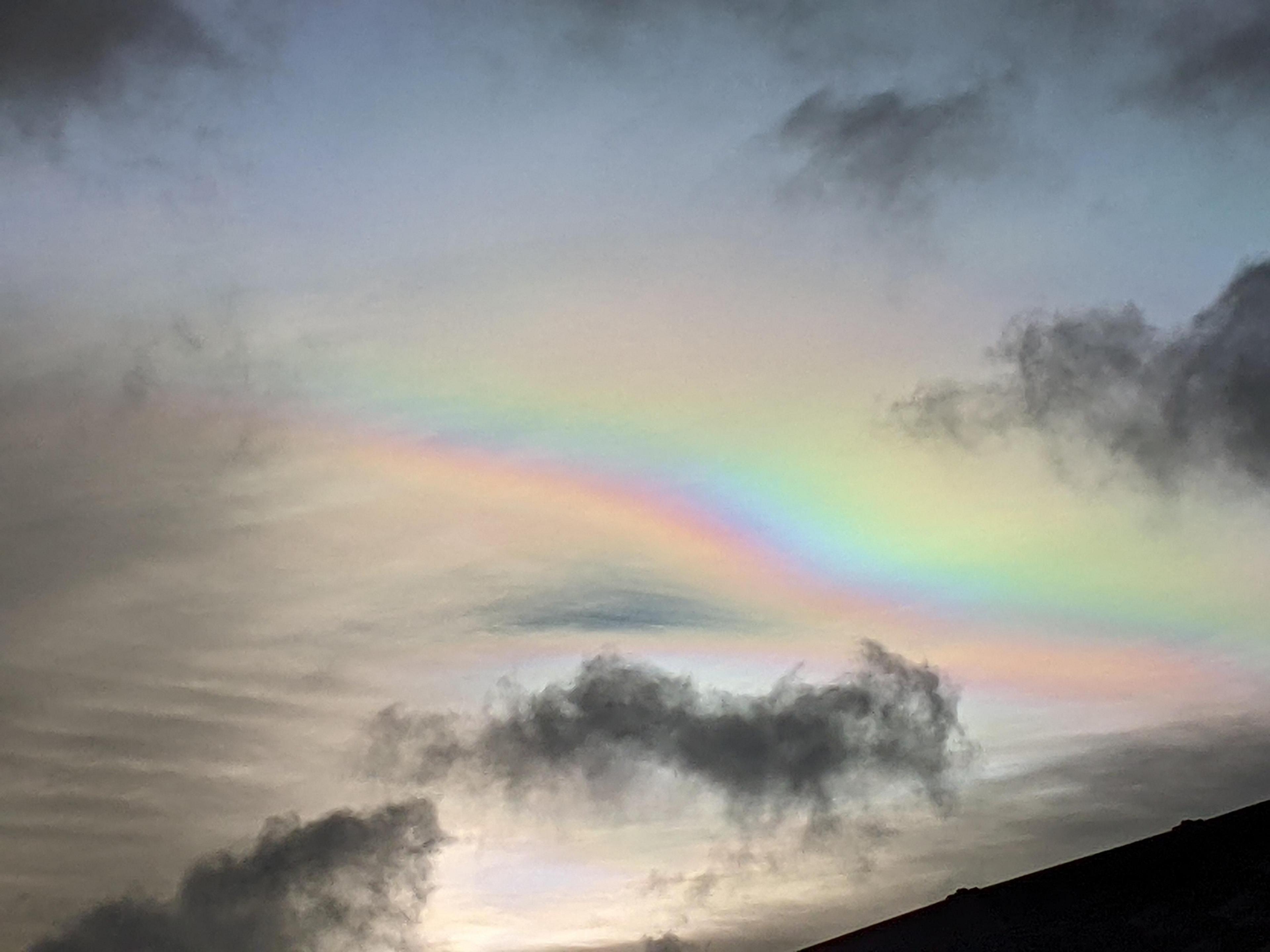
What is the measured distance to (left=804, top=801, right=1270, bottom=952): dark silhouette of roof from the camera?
3872 centimetres

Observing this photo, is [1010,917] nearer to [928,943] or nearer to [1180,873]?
[928,943]

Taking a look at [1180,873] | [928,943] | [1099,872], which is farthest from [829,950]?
[1180,873]

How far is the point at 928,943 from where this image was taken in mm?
46844

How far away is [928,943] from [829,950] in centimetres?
582

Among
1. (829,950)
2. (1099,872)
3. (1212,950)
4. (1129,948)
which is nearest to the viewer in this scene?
(1212,950)

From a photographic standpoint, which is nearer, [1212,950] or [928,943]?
[1212,950]

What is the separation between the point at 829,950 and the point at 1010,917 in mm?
8866

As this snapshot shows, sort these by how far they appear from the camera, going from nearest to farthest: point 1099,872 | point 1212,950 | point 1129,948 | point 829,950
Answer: point 1212,950 → point 1129,948 → point 1099,872 → point 829,950

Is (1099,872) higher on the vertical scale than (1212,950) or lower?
higher

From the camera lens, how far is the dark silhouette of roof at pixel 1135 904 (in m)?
38.7

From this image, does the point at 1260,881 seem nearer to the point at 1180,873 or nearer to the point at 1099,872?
the point at 1180,873

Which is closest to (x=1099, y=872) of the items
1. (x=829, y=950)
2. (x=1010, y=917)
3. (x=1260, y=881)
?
(x=1010, y=917)

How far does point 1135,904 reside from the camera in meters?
41.8

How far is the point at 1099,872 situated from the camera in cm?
4456
